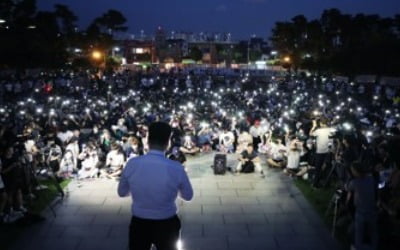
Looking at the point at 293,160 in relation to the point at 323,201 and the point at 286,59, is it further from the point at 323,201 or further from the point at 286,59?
the point at 286,59

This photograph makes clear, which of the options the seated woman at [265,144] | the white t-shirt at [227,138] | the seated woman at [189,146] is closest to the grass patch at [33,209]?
the seated woman at [189,146]

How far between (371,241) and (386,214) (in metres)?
1.57

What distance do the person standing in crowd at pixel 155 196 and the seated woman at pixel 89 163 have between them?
36.4 ft

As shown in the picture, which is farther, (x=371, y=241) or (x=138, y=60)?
(x=138, y=60)

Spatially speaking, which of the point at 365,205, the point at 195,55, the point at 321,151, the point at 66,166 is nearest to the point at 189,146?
the point at 66,166

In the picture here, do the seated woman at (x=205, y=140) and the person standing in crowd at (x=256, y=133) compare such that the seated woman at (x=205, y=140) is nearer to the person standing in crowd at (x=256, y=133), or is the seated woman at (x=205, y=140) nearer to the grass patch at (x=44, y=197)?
the person standing in crowd at (x=256, y=133)

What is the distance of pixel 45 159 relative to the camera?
15156 mm

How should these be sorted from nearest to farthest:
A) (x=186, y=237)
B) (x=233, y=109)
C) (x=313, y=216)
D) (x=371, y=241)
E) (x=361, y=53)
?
(x=371, y=241) < (x=186, y=237) < (x=313, y=216) < (x=233, y=109) < (x=361, y=53)

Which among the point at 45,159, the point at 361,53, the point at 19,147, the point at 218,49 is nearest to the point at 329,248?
the point at 19,147

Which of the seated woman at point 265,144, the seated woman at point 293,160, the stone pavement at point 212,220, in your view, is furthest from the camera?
the seated woman at point 265,144

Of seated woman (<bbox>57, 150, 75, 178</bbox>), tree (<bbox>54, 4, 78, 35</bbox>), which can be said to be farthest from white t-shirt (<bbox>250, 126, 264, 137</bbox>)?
tree (<bbox>54, 4, 78, 35</bbox>)

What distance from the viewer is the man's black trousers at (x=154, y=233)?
413 centimetres

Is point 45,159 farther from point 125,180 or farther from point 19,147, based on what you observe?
point 125,180

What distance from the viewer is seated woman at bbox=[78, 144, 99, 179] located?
14977 mm
